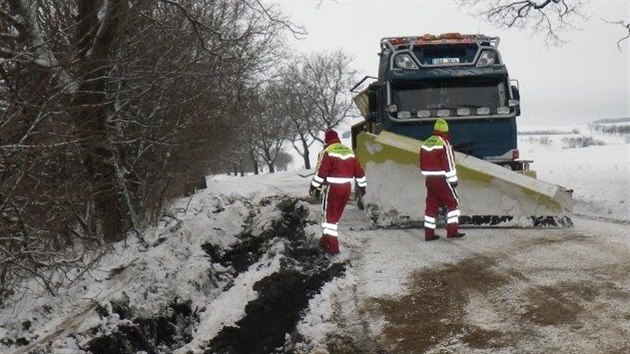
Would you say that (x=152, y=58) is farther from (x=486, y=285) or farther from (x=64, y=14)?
(x=486, y=285)

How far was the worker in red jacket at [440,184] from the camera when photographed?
8.14 m

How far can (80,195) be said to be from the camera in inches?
223

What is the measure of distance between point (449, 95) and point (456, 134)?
2.56 feet

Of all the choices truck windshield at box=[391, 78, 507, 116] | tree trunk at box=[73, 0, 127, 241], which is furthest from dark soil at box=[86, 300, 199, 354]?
truck windshield at box=[391, 78, 507, 116]

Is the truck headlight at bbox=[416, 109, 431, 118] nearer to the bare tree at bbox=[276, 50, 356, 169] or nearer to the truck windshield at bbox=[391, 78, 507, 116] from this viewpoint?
the truck windshield at bbox=[391, 78, 507, 116]

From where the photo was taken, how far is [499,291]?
18.0ft

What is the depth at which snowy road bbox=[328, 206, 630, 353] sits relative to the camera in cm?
429

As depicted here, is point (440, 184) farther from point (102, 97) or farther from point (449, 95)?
point (102, 97)

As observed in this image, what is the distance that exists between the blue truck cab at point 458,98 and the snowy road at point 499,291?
2357 millimetres

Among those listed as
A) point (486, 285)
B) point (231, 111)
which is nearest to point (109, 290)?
point (486, 285)

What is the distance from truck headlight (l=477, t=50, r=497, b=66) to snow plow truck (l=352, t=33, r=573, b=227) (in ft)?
0.06

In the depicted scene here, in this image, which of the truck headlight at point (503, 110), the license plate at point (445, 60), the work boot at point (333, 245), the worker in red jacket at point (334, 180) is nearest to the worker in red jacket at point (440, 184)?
the worker in red jacket at point (334, 180)

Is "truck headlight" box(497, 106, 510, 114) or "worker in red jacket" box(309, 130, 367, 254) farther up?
"truck headlight" box(497, 106, 510, 114)

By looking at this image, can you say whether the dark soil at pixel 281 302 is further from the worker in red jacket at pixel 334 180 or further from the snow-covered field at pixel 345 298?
the worker in red jacket at pixel 334 180
